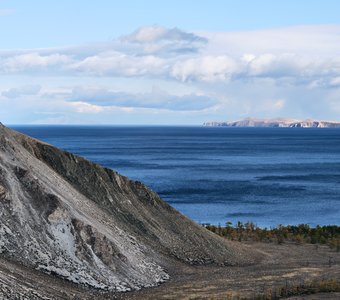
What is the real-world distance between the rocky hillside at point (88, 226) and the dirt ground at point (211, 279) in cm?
88

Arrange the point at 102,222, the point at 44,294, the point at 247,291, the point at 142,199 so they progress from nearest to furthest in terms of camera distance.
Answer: the point at 44,294 < the point at 247,291 < the point at 102,222 < the point at 142,199

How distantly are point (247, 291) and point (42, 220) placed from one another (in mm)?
11293

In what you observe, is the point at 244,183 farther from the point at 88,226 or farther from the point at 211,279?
the point at 88,226

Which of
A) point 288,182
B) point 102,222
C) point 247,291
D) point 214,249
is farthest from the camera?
point 288,182

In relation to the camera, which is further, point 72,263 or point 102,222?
point 102,222

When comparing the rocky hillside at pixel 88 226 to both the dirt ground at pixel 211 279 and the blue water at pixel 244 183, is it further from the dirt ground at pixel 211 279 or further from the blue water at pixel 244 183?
the blue water at pixel 244 183

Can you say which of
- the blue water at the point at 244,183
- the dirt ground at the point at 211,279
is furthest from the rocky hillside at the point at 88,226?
the blue water at the point at 244,183

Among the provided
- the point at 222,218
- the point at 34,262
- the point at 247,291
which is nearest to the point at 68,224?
the point at 34,262

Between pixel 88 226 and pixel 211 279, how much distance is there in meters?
7.42

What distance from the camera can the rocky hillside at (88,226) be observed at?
32.5m

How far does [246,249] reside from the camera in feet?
148

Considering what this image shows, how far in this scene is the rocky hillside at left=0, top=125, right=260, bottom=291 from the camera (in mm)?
32469

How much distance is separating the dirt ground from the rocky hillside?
2.90 feet

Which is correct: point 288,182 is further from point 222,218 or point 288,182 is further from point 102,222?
point 102,222
